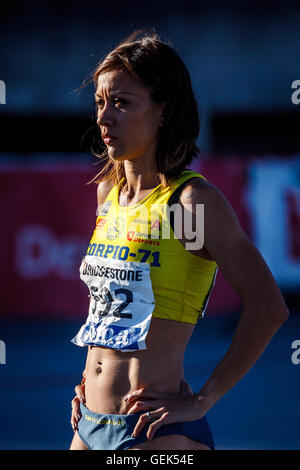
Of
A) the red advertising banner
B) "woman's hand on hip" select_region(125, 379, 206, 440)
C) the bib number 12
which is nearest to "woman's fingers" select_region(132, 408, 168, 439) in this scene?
"woman's hand on hip" select_region(125, 379, 206, 440)

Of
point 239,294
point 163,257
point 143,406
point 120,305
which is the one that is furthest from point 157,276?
point 143,406

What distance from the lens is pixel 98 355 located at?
232 centimetres

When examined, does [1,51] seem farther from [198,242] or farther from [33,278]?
[198,242]

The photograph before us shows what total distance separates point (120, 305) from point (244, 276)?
16.8 inches

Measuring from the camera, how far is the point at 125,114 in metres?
2.30

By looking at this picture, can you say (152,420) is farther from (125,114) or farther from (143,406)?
(125,114)

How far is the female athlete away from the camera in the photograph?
7.06 feet

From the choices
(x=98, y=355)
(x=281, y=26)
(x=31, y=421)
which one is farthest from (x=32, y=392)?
(x=281, y=26)

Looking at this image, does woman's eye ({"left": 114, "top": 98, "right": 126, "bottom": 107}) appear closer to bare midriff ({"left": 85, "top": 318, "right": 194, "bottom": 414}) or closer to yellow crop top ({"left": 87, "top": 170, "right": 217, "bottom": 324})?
yellow crop top ({"left": 87, "top": 170, "right": 217, "bottom": 324})

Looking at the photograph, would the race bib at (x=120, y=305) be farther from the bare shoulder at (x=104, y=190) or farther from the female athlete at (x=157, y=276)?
the bare shoulder at (x=104, y=190)

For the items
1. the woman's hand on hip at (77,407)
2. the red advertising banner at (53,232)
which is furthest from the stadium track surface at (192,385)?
the woman's hand on hip at (77,407)

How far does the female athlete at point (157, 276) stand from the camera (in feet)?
7.06

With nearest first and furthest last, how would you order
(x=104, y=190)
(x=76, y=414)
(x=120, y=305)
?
1. (x=120, y=305)
2. (x=76, y=414)
3. (x=104, y=190)
